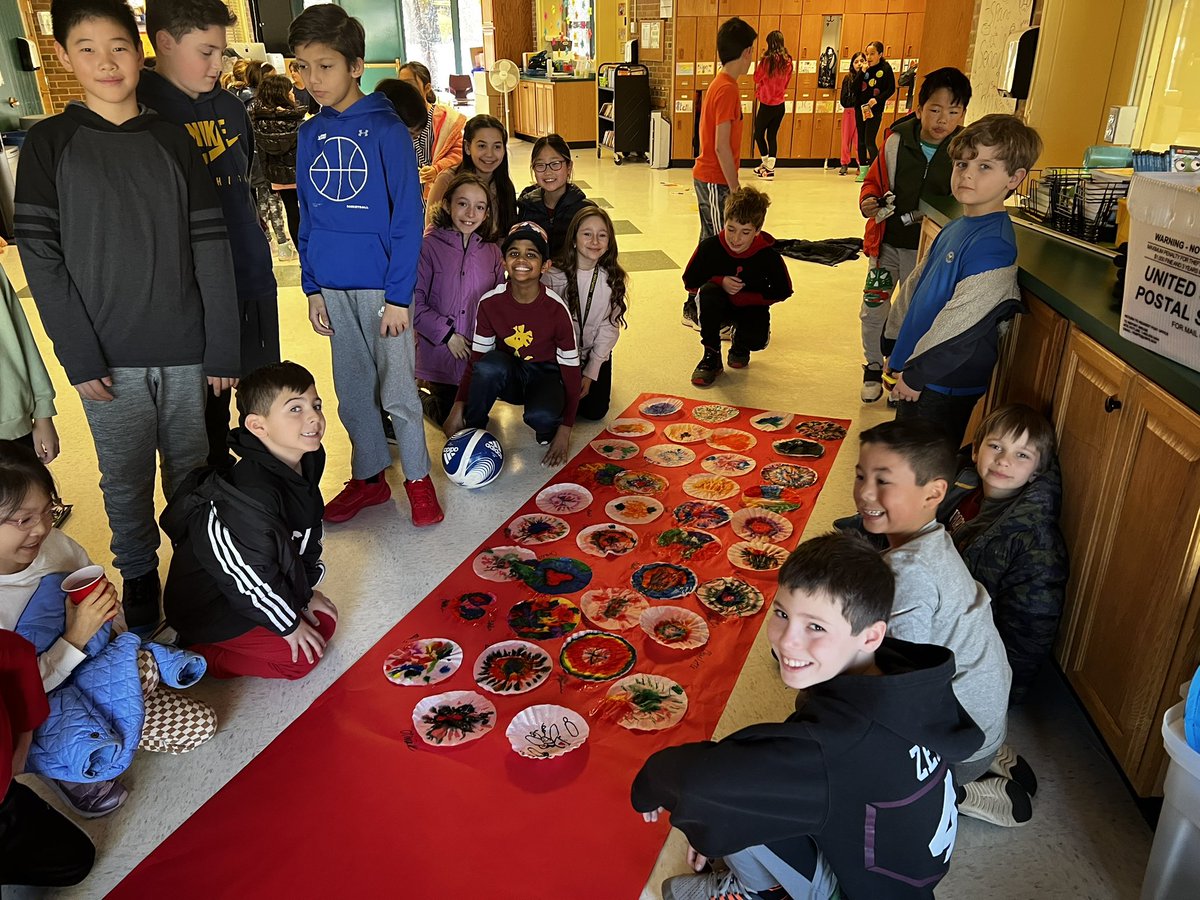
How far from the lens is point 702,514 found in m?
2.90

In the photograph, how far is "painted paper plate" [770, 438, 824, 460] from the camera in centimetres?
332

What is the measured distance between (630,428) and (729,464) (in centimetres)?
50

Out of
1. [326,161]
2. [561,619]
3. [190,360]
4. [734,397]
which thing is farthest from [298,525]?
[734,397]

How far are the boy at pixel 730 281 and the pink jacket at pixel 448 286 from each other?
3.42 ft

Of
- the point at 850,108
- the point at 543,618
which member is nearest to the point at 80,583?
the point at 543,618

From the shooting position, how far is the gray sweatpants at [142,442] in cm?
221

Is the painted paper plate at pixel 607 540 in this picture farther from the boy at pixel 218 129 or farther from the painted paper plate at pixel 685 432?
the boy at pixel 218 129

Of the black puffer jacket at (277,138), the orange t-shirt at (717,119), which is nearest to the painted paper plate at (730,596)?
the orange t-shirt at (717,119)

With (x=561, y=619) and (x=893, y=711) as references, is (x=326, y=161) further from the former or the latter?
(x=893, y=711)

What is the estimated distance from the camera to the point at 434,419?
144 inches

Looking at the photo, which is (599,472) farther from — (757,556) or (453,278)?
(453,278)

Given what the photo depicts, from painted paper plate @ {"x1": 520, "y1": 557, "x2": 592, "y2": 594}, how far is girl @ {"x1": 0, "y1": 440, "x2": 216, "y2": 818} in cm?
103

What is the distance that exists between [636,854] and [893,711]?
26.9 inches

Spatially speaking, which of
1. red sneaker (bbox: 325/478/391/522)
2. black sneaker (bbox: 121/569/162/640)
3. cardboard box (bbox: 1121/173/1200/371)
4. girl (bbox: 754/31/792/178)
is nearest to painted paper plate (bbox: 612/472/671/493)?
red sneaker (bbox: 325/478/391/522)
